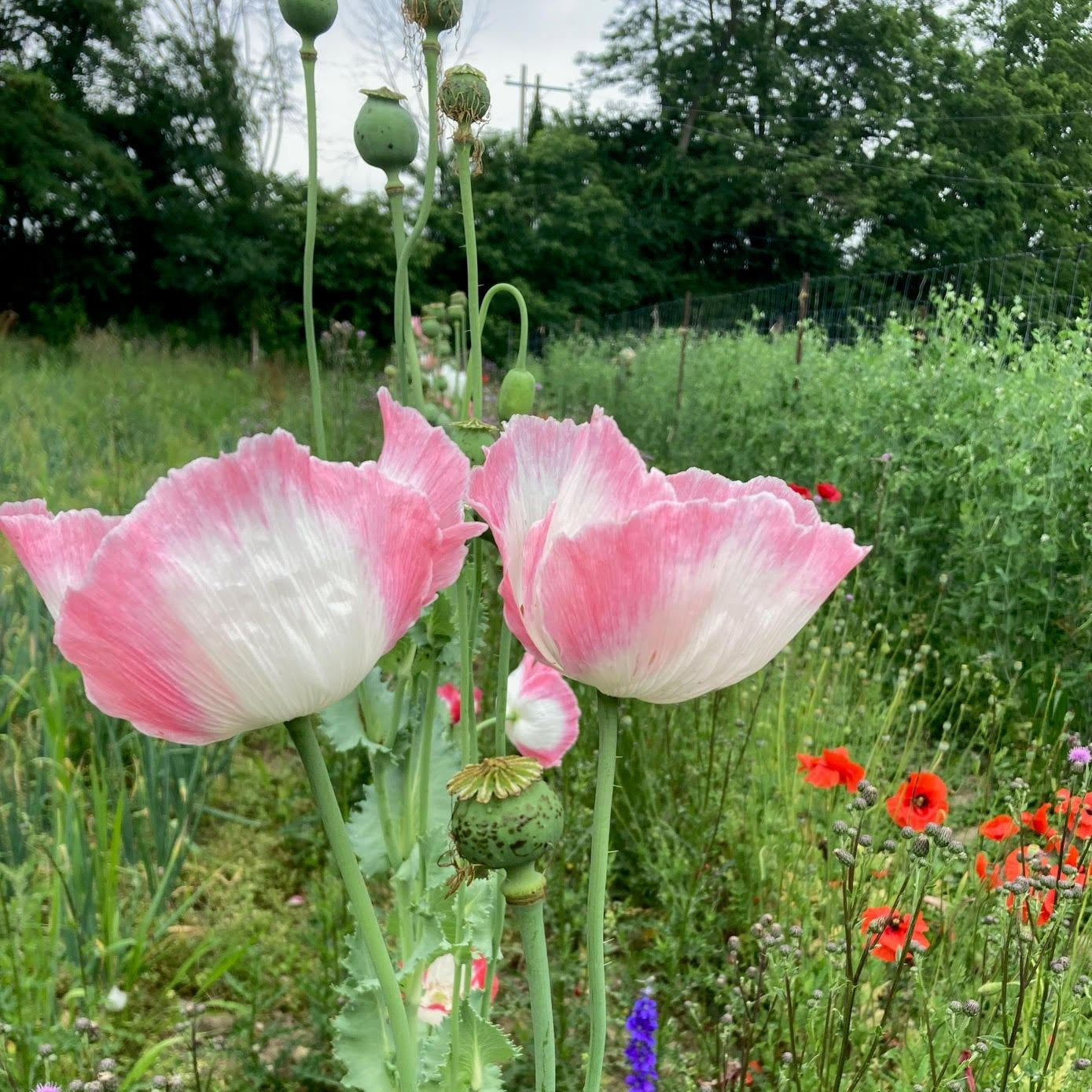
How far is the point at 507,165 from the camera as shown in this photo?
65.2 feet

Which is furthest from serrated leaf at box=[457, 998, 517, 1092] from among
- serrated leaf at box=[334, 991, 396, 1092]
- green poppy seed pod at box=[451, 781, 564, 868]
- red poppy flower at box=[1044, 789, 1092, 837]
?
red poppy flower at box=[1044, 789, 1092, 837]

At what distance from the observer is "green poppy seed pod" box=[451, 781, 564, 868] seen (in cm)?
42

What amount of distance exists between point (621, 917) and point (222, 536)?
1.67m

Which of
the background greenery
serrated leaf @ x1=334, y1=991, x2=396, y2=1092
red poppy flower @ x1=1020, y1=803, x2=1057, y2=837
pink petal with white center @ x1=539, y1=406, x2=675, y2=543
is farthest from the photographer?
the background greenery

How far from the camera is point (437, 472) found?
47 centimetres

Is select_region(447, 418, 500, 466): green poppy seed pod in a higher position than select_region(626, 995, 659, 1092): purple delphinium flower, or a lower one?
higher

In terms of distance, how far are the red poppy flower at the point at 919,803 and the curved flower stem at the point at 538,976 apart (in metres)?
1.06

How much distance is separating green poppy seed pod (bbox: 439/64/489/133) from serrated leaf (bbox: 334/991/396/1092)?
74 cm

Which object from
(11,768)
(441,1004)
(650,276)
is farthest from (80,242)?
(441,1004)

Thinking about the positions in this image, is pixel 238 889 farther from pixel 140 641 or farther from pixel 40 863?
pixel 140 641

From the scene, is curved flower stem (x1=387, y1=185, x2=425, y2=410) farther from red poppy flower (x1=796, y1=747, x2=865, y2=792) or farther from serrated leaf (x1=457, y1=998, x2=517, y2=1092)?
red poppy flower (x1=796, y1=747, x2=865, y2=792)

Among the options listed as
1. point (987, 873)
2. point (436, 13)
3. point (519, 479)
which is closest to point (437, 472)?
point (519, 479)

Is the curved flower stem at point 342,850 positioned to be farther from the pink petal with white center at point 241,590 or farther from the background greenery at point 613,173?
the background greenery at point 613,173

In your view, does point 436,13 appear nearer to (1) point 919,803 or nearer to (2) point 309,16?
(2) point 309,16
